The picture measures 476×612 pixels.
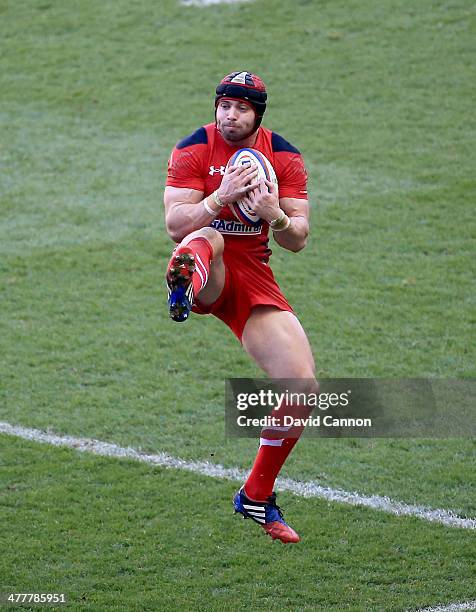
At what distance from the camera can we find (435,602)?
735 centimetres

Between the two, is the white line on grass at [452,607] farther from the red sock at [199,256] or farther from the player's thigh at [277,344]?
the red sock at [199,256]

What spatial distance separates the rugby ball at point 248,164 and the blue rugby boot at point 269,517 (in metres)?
1.77

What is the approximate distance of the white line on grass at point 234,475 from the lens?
28.1ft

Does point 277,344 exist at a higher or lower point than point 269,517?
higher

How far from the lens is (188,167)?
280 inches

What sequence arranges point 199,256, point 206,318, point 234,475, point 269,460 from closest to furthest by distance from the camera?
point 199,256
point 269,460
point 234,475
point 206,318

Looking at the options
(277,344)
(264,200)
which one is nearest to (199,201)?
(264,200)

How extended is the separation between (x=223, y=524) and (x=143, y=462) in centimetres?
116

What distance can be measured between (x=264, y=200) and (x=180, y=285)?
79 cm

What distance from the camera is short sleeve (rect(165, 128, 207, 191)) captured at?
7.11 m

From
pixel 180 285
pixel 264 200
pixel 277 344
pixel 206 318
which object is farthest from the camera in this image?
pixel 206 318

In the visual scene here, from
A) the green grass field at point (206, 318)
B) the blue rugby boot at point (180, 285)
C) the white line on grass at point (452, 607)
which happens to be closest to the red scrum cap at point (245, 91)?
the blue rugby boot at point (180, 285)

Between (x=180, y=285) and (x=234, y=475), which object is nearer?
(x=180, y=285)

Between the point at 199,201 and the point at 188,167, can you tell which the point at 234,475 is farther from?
the point at 188,167
